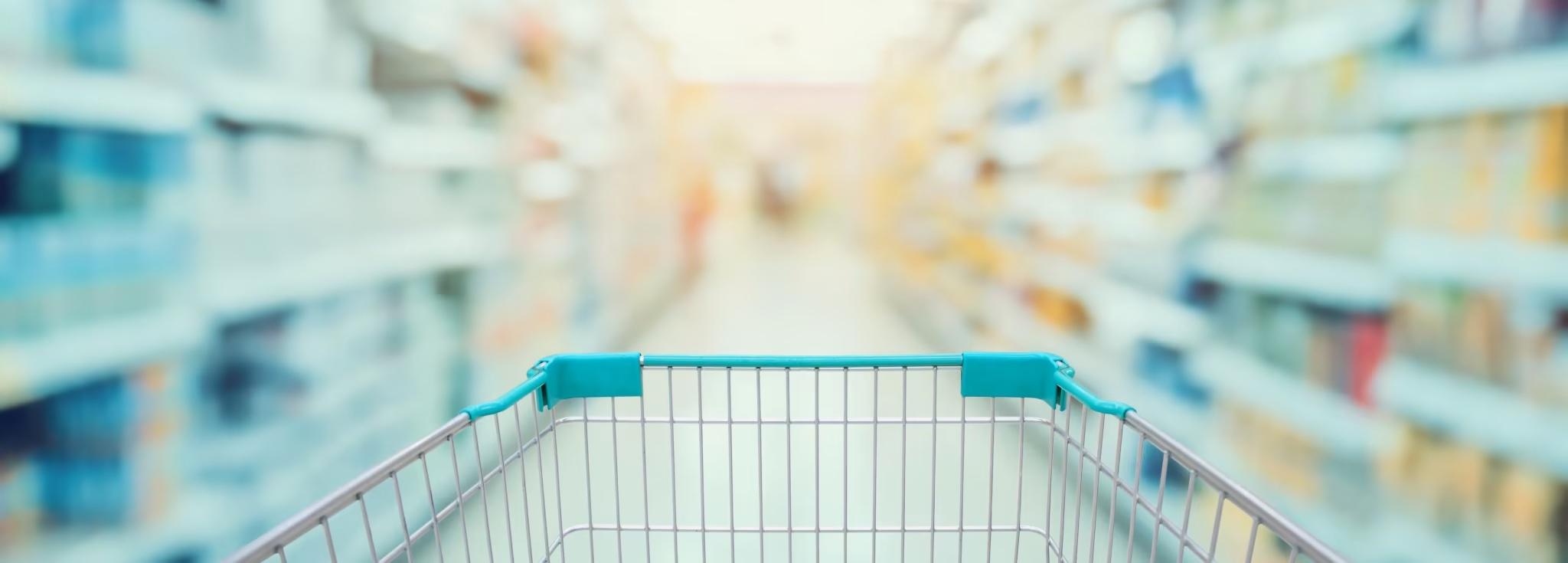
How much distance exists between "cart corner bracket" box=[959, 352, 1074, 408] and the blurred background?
0.59 m

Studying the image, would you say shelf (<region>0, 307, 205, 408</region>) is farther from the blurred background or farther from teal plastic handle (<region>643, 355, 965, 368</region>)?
teal plastic handle (<region>643, 355, 965, 368</region>)

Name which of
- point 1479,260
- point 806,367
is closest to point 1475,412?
point 1479,260

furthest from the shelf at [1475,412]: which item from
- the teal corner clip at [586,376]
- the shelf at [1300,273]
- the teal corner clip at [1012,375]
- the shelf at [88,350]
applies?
the shelf at [88,350]

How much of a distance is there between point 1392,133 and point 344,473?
2.11m

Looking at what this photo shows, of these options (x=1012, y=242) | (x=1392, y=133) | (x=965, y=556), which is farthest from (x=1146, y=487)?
(x=1012, y=242)

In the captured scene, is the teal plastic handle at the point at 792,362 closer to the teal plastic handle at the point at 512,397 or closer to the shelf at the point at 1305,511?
the teal plastic handle at the point at 512,397

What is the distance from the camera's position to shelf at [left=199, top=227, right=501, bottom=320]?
4.30 ft

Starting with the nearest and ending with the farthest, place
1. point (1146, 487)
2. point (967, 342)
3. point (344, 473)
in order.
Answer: point (344, 473), point (1146, 487), point (967, 342)

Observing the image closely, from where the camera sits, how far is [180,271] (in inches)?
46.6

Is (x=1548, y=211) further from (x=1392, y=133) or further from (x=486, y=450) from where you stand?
(x=486, y=450)

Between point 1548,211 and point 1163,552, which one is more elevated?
point 1548,211

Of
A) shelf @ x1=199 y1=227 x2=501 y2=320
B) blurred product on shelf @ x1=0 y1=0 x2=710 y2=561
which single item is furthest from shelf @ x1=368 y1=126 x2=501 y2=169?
shelf @ x1=199 y1=227 x2=501 y2=320

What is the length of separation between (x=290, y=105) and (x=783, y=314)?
433 cm

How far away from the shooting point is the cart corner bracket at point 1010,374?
1140 mm
